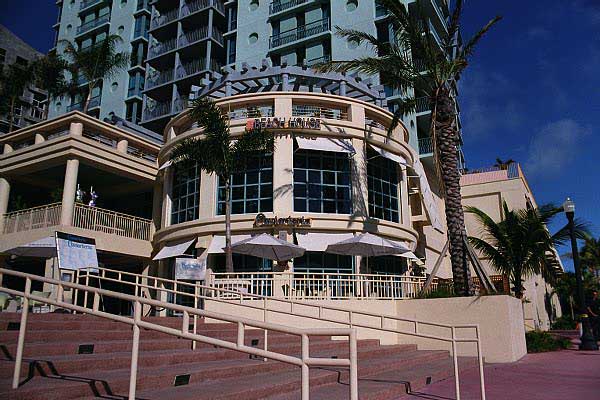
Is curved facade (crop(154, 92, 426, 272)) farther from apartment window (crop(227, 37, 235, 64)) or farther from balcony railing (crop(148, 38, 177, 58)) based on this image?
balcony railing (crop(148, 38, 177, 58))

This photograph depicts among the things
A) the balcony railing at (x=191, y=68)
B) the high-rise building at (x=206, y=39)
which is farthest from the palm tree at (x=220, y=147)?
the balcony railing at (x=191, y=68)

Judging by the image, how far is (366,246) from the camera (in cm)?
1678

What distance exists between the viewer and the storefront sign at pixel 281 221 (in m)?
18.1

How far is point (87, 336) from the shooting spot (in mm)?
6992

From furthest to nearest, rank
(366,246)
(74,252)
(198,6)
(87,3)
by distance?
(87,3)
(198,6)
(366,246)
(74,252)

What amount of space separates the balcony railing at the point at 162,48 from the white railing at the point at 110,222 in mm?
20428

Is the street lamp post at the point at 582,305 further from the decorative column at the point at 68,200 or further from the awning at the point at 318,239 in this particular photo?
the decorative column at the point at 68,200

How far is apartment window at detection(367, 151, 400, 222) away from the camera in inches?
803

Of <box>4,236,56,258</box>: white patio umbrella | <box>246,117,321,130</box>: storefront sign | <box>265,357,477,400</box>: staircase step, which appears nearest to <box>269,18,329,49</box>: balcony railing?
<box>246,117,321,130</box>: storefront sign

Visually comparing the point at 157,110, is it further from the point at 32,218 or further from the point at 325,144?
the point at 325,144

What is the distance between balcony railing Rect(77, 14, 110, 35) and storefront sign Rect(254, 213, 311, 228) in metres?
34.4

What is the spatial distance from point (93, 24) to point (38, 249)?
35704 mm

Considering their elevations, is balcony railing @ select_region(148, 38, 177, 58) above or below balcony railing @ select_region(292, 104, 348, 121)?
above

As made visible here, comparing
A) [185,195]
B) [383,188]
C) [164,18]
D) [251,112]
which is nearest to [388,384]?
[383,188]
